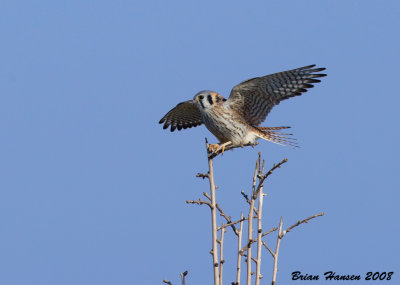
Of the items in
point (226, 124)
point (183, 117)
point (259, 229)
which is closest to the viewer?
point (259, 229)

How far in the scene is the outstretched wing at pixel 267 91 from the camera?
483 cm

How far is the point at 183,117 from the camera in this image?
5809 millimetres

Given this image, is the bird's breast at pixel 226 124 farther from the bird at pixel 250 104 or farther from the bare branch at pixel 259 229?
the bare branch at pixel 259 229

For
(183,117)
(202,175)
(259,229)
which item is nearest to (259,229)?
(259,229)

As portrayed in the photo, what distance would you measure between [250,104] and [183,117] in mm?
1042

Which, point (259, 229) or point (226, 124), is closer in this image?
A: point (259, 229)

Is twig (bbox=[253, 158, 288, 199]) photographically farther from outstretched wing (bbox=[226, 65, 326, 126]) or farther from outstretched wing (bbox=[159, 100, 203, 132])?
outstretched wing (bbox=[159, 100, 203, 132])

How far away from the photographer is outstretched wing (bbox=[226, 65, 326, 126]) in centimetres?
483

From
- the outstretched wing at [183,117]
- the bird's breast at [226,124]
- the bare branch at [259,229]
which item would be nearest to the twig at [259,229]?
the bare branch at [259,229]

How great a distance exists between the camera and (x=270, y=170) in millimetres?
2670

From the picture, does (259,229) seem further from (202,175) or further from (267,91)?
(267,91)

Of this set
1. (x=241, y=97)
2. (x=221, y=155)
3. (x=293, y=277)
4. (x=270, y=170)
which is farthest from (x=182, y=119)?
(x=270, y=170)

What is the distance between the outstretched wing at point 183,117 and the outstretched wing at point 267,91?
730mm

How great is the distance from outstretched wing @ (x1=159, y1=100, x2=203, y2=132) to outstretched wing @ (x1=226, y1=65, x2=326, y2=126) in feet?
2.39
